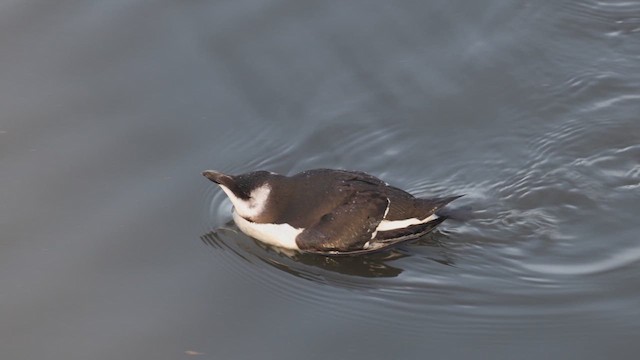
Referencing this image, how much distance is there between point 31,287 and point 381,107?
3226mm

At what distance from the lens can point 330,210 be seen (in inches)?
312

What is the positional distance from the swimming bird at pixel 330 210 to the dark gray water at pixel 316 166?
0.42 feet

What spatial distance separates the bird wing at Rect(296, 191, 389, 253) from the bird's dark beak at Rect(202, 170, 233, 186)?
0.62m

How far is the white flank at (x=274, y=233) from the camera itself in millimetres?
7891

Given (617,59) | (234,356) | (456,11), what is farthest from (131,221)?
(617,59)

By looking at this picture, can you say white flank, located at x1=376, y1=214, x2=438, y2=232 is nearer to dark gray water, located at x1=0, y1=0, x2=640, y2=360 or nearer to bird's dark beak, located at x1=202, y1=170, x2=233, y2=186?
dark gray water, located at x1=0, y1=0, x2=640, y2=360

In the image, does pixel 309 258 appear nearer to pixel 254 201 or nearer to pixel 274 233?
pixel 274 233

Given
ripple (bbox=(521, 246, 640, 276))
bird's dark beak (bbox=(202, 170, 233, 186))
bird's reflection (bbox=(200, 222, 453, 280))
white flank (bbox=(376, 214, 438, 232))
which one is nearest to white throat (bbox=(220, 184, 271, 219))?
bird's dark beak (bbox=(202, 170, 233, 186))

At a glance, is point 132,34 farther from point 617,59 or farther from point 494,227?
point 617,59

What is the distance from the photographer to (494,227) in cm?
807

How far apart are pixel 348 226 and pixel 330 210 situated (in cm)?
17

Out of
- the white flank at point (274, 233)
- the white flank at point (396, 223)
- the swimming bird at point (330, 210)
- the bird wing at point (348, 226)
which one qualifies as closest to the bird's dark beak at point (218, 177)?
the swimming bird at point (330, 210)

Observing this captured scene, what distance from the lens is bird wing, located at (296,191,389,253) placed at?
25.7 feet

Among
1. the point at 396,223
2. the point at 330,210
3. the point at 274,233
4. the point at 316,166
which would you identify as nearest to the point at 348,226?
the point at 330,210
